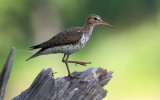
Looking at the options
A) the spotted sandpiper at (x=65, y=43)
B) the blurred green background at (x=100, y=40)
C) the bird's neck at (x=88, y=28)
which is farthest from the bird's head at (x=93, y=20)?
the blurred green background at (x=100, y=40)

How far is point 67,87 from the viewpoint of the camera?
8430 millimetres

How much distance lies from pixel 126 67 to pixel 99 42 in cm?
871

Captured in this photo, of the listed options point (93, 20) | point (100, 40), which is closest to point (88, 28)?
point (93, 20)

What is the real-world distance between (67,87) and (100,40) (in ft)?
84.9

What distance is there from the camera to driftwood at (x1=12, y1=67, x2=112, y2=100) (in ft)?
25.2

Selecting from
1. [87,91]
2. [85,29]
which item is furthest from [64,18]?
[87,91]

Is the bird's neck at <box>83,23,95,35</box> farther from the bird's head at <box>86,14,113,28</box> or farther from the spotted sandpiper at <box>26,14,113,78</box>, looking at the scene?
the spotted sandpiper at <box>26,14,113,78</box>

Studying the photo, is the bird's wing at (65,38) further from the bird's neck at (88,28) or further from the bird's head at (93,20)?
the bird's head at (93,20)

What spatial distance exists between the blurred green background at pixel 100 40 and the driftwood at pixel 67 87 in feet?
41.2

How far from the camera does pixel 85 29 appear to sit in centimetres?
1060

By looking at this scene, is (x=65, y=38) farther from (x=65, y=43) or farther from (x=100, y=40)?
(x=100, y=40)

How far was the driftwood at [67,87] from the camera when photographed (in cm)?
767

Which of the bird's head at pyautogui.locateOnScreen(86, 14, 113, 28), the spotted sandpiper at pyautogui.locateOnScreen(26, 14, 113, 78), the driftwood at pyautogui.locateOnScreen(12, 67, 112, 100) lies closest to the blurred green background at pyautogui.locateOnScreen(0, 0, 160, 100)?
the bird's head at pyautogui.locateOnScreen(86, 14, 113, 28)

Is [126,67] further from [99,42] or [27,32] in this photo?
[27,32]
